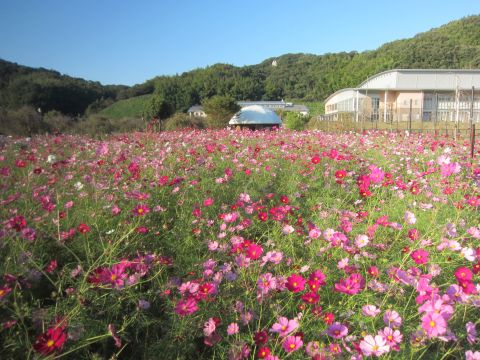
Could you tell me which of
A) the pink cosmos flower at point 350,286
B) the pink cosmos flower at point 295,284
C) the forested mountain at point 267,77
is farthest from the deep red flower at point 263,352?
the forested mountain at point 267,77

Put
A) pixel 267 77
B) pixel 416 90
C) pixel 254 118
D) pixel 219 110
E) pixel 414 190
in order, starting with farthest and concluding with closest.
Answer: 1. pixel 267 77
2. pixel 416 90
3. pixel 219 110
4. pixel 254 118
5. pixel 414 190

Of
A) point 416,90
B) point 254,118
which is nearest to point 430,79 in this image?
point 416,90

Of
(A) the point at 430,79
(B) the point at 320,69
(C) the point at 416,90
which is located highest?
(B) the point at 320,69

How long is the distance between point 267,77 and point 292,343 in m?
94.4

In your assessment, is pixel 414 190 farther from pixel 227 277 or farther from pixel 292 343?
pixel 292 343

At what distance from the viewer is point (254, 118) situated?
21.5m

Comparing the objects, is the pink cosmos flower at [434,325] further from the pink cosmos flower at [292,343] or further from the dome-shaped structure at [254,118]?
the dome-shaped structure at [254,118]

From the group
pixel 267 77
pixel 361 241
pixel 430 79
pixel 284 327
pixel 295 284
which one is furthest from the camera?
pixel 267 77

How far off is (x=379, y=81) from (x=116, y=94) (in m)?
55.9

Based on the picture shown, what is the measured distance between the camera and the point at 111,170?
10.4ft

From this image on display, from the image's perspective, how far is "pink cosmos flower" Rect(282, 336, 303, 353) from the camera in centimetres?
106

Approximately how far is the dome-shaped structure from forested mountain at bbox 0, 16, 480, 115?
12156 mm

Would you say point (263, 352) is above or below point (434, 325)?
below

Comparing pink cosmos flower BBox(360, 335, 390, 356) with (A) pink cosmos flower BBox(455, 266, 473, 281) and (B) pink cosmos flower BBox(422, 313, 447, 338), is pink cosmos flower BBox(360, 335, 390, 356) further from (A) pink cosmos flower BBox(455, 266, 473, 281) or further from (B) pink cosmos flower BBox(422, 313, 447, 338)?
(A) pink cosmos flower BBox(455, 266, 473, 281)
